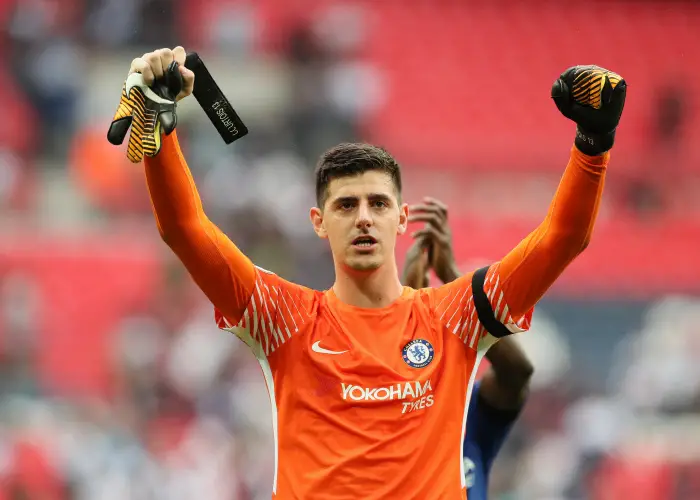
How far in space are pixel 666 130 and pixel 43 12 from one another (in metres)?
7.64

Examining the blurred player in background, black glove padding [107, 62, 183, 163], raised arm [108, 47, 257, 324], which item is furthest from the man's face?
the blurred player in background

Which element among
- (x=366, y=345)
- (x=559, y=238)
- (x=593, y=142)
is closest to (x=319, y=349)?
(x=366, y=345)

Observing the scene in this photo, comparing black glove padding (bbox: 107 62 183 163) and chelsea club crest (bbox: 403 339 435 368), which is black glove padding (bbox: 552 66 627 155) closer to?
chelsea club crest (bbox: 403 339 435 368)

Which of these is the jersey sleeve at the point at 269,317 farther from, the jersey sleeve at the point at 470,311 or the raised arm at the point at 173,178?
the jersey sleeve at the point at 470,311

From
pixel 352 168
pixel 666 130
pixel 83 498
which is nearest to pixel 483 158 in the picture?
pixel 666 130

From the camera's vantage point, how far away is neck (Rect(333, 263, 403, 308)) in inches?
146

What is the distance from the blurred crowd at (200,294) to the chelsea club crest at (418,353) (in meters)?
5.53

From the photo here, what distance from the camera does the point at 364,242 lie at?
143 inches

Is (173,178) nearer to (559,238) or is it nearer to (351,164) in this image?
(351,164)

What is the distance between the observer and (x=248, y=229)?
11117 mm

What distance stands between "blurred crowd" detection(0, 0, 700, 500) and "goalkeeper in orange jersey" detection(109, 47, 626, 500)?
5.52m

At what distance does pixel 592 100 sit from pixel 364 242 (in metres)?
0.87

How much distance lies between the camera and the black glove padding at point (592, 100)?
3.15 meters

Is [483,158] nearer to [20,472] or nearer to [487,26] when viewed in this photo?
[487,26]
